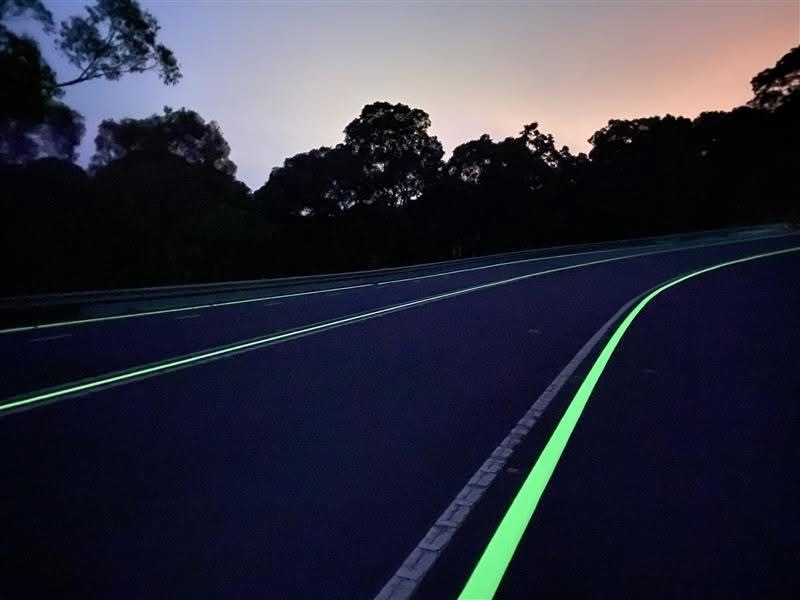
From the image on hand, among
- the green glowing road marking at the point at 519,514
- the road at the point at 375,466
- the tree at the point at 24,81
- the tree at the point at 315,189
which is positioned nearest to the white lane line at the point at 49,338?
the road at the point at 375,466

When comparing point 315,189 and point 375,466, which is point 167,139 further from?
point 375,466

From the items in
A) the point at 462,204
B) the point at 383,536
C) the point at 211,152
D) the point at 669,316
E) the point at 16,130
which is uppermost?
the point at 211,152

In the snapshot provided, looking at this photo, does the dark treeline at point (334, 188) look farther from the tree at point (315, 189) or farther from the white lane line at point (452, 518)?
the white lane line at point (452, 518)

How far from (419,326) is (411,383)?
553 centimetres

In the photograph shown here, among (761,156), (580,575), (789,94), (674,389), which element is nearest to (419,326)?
(674,389)

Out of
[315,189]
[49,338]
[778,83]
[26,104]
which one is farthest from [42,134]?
[778,83]

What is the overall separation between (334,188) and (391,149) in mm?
8083

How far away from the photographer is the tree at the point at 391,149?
59.9 meters

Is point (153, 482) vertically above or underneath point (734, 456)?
above

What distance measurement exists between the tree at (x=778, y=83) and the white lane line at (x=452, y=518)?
84.2 m

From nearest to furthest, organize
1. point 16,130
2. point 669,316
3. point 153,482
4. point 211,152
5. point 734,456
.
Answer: point 153,482 → point 734,456 → point 669,316 → point 16,130 → point 211,152

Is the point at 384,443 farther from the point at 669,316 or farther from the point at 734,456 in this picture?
the point at 669,316

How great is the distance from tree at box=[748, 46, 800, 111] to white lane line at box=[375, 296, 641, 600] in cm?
8423

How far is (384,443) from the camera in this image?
5477 mm
